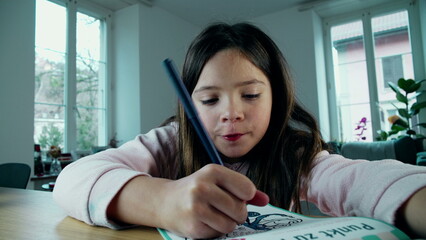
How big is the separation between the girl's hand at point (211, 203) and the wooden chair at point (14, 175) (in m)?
1.75

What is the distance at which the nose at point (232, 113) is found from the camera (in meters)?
0.57

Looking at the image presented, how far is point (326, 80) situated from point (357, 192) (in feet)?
11.7

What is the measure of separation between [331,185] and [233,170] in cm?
16

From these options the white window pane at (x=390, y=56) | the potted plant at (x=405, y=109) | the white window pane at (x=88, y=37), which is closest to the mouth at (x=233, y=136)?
the white window pane at (x=88, y=37)

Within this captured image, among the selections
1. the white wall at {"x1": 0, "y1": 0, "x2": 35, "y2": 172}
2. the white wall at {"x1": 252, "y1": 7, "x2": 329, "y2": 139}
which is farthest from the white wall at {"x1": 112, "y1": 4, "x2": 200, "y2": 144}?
the white wall at {"x1": 252, "y1": 7, "x2": 329, "y2": 139}

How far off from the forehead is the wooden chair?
156 centimetres

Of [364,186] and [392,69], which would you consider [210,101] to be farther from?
[392,69]

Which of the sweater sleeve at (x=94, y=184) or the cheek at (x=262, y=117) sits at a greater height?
the cheek at (x=262, y=117)

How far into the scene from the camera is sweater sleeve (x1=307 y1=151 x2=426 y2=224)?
34 cm

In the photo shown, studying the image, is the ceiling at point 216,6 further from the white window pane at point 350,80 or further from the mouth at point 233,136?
the mouth at point 233,136

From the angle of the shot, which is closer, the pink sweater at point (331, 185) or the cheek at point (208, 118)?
the pink sweater at point (331, 185)

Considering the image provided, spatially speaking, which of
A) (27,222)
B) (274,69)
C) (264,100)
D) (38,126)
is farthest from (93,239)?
(38,126)

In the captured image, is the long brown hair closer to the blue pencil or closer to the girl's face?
the girl's face

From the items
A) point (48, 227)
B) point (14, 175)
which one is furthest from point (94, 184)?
point (14, 175)
